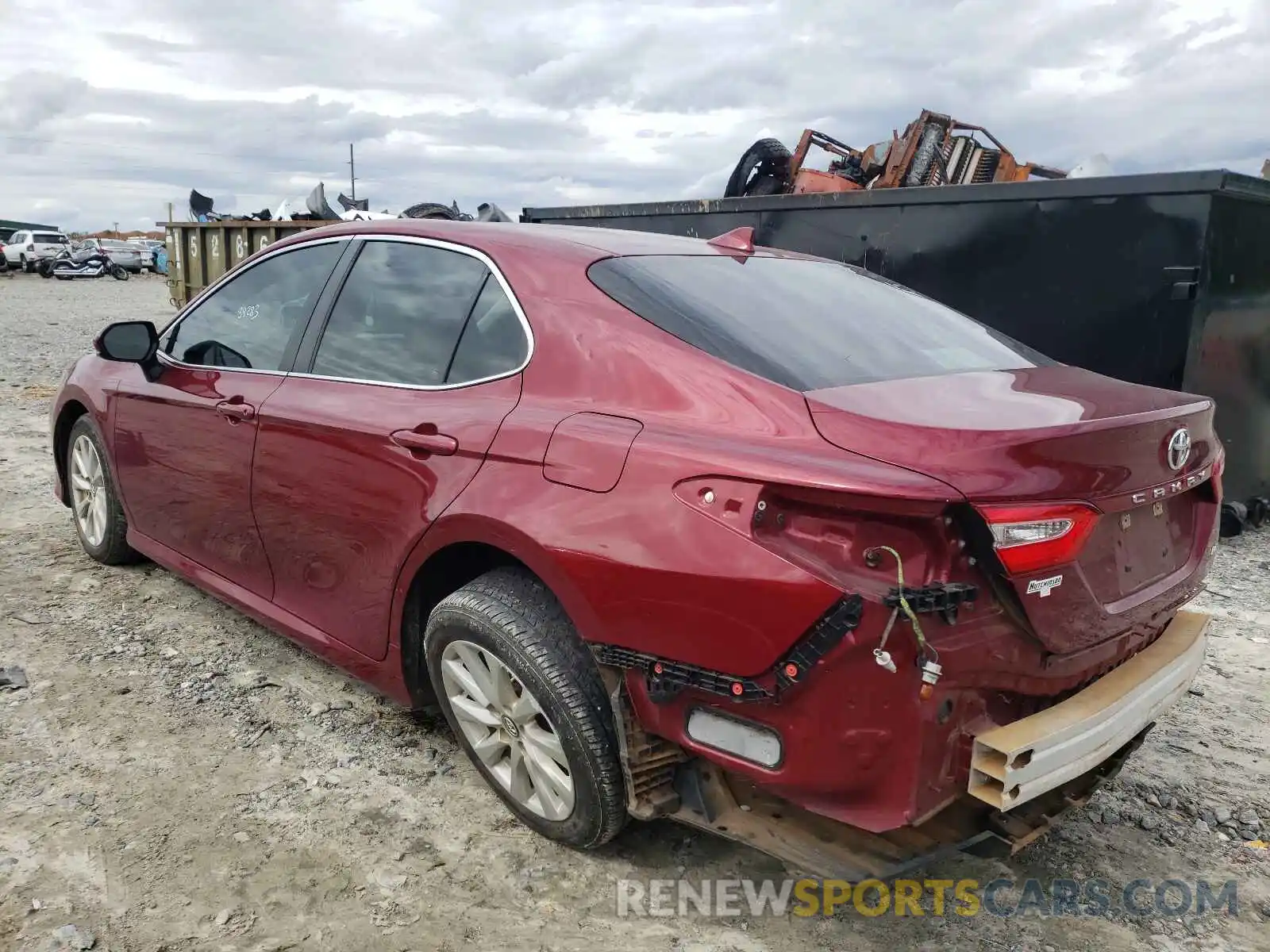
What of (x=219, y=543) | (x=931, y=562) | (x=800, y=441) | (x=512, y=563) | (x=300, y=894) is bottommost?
(x=300, y=894)

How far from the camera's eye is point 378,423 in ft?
9.31

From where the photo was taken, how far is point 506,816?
282 centimetres

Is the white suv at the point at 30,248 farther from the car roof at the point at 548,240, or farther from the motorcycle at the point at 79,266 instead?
the car roof at the point at 548,240

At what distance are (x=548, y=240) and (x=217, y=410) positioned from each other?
1466 mm

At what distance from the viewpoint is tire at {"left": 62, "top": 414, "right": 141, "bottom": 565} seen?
14.6 ft

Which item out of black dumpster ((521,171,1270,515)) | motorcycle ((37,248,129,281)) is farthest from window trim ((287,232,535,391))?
motorcycle ((37,248,129,281))

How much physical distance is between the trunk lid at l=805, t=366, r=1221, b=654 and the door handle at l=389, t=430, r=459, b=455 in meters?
0.99

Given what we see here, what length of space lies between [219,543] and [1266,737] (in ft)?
12.4

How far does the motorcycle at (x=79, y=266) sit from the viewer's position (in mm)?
38250

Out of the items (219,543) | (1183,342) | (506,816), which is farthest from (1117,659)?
(1183,342)

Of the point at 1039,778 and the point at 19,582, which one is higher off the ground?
the point at 1039,778

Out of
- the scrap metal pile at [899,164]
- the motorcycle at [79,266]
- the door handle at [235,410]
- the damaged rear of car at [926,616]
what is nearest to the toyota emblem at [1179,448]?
the damaged rear of car at [926,616]

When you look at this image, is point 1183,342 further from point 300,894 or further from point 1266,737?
point 300,894

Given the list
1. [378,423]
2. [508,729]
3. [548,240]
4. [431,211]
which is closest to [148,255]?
[431,211]
